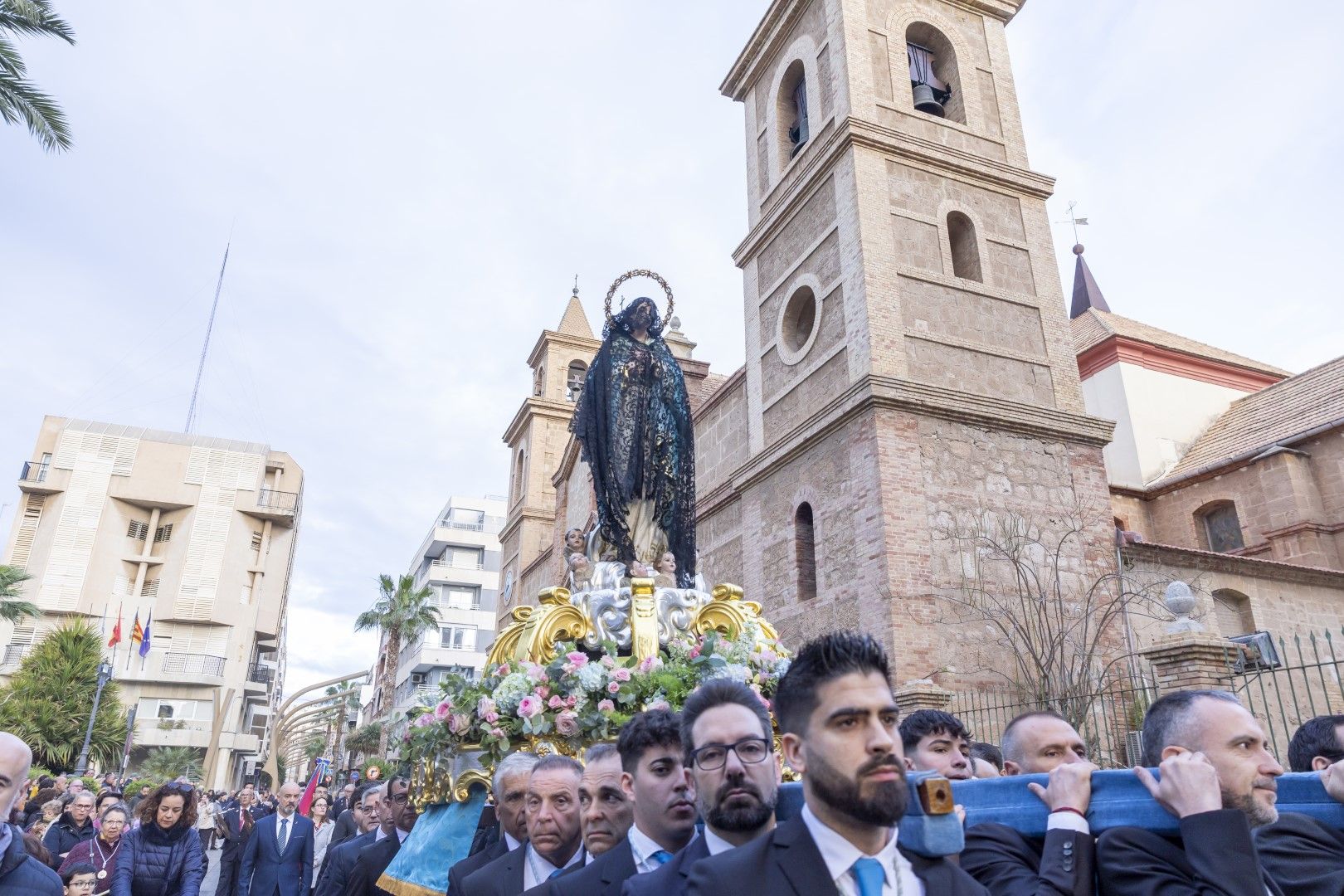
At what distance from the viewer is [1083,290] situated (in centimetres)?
4488

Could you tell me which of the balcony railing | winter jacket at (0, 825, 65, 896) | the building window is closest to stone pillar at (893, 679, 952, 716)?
winter jacket at (0, 825, 65, 896)

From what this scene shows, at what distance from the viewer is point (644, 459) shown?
645cm

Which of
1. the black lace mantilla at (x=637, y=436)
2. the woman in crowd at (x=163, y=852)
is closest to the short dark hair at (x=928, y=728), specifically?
the black lace mantilla at (x=637, y=436)

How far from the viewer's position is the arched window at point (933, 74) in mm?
18875

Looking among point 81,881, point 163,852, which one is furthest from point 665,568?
point 163,852

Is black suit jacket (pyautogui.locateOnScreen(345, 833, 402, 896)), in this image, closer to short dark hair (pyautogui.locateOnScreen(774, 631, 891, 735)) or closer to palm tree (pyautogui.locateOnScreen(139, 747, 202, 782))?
short dark hair (pyautogui.locateOnScreen(774, 631, 891, 735))

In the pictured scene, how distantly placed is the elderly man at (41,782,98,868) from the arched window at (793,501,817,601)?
35.1 ft

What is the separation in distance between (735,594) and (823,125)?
1468cm

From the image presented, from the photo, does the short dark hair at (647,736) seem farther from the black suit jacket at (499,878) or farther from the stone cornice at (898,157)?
the stone cornice at (898,157)

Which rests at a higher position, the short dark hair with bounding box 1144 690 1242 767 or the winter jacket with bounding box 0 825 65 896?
the short dark hair with bounding box 1144 690 1242 767

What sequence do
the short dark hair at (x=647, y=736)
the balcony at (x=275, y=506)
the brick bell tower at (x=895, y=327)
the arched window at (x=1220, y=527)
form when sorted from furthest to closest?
the balcony at (x=275, y=506) < the arched window at (x=1220, y=527) < the brick bell tower at (x=895, y=327) < the short dark hair at (x=647, y=736)

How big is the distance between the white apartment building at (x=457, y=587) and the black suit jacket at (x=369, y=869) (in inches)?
2474

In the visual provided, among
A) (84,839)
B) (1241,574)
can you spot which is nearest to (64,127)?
(84,839)

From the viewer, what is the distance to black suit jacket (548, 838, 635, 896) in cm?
305
